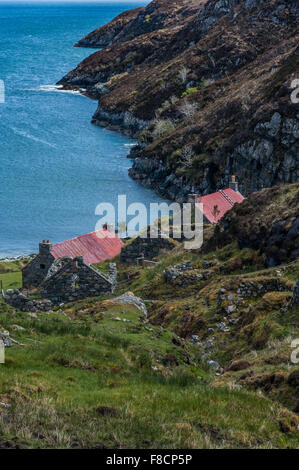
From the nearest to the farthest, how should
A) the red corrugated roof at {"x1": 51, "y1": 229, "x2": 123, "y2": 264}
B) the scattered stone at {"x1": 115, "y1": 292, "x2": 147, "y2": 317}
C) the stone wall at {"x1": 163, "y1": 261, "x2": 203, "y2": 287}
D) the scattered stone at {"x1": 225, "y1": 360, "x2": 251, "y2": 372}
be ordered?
1. the scattered stone at {"x1": 225, "y1": 360, "x2": 251, "y2": 372}
2. the scattered stone at {"x1": 115, "y1": 292, "x2": 147, "y2": 317}
3. the stone wall at {"x1": 163, "y1": 261, "x2": 203, "y2": 287}
4. the red corrugated roof at {"x1": 51, "y1": 229, "x2": 123, "y2": 264}

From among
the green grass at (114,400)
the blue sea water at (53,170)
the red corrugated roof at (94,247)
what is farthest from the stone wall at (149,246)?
the blue sea water at (53,170)

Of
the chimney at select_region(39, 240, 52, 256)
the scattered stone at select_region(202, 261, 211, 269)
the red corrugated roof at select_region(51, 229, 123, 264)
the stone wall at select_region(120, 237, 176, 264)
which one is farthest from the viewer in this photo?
the red corrugated roof at select_region(51, 229, 123, 264)

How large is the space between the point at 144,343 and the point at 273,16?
110755mm

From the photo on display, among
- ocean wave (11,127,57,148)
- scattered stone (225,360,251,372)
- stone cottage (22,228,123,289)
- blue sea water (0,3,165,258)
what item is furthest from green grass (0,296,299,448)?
ocean wave (11,127,57,148)

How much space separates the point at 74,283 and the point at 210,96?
3173 inches

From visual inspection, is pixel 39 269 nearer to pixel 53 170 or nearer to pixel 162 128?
pixel 53 170

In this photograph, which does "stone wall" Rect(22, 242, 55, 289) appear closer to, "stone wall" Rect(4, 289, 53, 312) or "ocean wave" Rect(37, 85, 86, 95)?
"stone wall" Rect(4, 289, 53, 312)

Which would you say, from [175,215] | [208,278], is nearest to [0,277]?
Answer: [175,215]

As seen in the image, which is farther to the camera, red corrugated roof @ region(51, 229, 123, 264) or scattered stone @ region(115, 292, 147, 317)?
red corrugated roof @ region(51, 229, 123, 264)

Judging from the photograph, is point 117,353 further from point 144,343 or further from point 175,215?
point 175,215

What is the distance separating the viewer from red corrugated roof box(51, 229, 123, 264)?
38938mm

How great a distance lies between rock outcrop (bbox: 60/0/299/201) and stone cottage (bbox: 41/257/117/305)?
1800 inches

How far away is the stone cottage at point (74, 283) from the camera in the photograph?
30797mm

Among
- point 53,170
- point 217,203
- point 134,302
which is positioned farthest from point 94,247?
point 53,170
